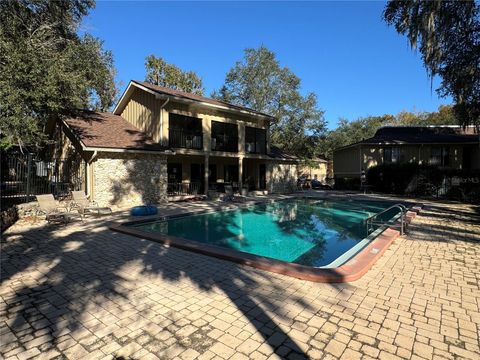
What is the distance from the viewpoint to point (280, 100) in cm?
3675

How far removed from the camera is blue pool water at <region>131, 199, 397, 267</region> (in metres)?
8.64

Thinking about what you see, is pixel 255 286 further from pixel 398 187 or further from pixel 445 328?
pixel 398 187

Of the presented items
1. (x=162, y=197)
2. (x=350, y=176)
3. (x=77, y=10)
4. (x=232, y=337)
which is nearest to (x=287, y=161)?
(x=350, y=176)

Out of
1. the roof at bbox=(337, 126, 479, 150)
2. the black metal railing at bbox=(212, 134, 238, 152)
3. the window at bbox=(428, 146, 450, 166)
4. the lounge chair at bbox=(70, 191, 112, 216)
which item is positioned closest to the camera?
the lounge chair at bbox=(70, 191, 112, 216)

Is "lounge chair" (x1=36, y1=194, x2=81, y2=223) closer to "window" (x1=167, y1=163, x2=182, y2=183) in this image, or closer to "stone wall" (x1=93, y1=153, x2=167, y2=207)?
"stone wall" (x1=93, y1=153, x2=167, y2=207)

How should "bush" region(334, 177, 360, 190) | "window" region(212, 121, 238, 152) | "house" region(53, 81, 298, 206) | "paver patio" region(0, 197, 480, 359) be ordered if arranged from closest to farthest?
"paver patio" region(0, 197, 480, 359) < "house" region(53, 81, 298, 206) < "window" region(212, 121, 238, 152) < "bush" region(334, 177, 360, 190)

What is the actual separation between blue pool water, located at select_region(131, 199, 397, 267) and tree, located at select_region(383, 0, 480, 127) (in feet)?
22.8

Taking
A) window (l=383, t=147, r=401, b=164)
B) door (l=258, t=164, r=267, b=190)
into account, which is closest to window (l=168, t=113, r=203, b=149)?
door (l=258, t=164, r=267, b=190)

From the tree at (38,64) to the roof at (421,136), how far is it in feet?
74.6

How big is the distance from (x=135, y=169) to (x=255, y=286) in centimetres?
1250

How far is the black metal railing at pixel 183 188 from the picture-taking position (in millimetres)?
19391

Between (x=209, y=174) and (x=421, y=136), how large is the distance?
67.6ft

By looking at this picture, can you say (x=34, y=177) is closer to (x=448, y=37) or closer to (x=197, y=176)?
(x=197, y=176)

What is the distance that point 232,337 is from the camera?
10.9ft
